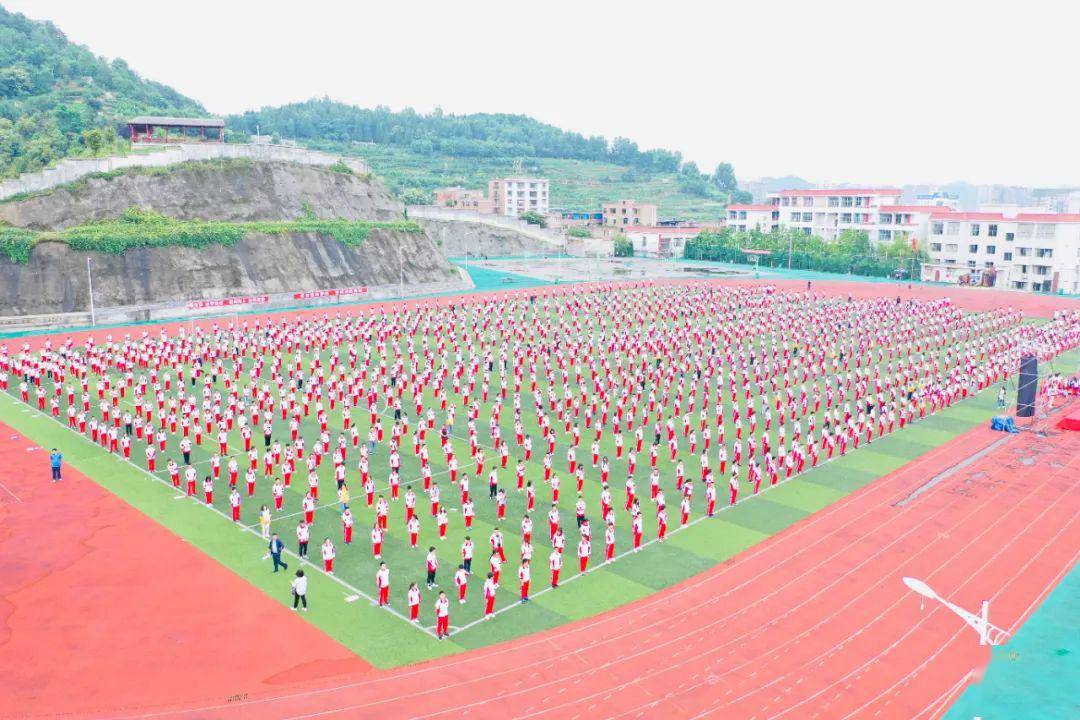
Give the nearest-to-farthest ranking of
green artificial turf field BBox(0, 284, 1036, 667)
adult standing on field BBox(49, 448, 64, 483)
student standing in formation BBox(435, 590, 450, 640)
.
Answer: student standing in formation BBox(435, 590, 450, 640), green artificial turf field BBox(0, 284, 1036, 667), adult standing on field BBox(49, 448, 64, 483)

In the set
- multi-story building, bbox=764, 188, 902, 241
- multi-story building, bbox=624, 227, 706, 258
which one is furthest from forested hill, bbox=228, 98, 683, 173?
multi-story building, bbox=764, 188, 902, 241

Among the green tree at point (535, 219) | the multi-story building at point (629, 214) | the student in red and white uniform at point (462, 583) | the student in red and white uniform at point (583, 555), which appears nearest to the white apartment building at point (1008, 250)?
the multi-story building at point (629, 214)

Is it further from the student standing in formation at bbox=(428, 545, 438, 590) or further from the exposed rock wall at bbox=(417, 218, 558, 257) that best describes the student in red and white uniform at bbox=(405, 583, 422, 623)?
the exposed rock wall at bbox=(417, 218, 558, 257)

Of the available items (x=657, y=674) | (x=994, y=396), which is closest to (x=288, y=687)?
(x=657, y=674)

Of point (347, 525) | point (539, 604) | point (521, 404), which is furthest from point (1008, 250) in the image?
point (347, 525)

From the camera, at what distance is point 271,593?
15.6 meters

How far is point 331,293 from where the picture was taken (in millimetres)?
56125

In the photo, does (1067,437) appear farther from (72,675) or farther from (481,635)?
(72,675)

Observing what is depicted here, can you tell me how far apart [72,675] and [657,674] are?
29.7 feet

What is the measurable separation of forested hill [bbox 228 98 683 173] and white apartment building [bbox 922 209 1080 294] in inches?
3827

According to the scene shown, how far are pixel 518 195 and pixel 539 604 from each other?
108269mm

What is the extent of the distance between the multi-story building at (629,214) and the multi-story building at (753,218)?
16207 mm

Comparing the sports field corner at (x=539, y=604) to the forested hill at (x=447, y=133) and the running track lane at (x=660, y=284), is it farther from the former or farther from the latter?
the forested hill at (x=447, y=133)

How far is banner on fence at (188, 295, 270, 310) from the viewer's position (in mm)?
49125
